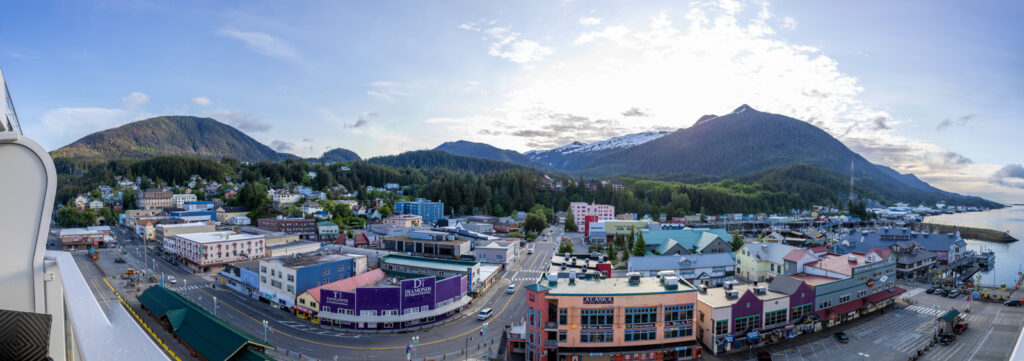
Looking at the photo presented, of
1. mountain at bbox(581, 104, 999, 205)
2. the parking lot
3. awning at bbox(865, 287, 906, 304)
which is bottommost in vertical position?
the parking lot

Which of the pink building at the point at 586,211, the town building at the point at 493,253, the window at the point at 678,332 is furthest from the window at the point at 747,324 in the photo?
the pink building at the point at 586,211

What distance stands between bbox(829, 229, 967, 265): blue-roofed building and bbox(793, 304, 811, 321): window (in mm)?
17742

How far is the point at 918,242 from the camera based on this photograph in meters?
34.3

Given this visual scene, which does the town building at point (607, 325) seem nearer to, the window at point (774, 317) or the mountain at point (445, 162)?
the window at point (774, 317)

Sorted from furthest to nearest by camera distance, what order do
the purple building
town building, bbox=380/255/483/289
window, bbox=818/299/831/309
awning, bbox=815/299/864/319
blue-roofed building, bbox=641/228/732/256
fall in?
1. blue-roofed building, bbox=641/228/732/256
2. town building, bbox=380/255/483/289
3. window, bbox=818/299/831/309
4. awning, bbox=815/299/864/319
5. the purple building

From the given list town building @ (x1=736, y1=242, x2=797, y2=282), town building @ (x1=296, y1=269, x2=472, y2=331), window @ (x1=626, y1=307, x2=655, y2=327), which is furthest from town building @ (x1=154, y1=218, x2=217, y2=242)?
town building @ (x1=736, y1=242, x2=797, y2=282)

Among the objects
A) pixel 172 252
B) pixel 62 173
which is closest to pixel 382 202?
pixel 172 252

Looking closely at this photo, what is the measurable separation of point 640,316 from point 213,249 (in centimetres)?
2700

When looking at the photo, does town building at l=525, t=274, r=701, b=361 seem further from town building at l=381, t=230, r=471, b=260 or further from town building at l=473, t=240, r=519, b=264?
town building at l=381, t=230, r=471, b=260

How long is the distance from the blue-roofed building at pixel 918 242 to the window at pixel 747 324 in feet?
68.1

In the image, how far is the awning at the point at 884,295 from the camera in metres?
20.4

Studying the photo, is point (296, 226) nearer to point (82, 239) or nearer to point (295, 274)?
point (82, 239)

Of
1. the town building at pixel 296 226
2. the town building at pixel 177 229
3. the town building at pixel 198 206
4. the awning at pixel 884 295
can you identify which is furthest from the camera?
the town building at pixel 198 206

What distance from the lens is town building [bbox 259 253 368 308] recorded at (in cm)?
2017
